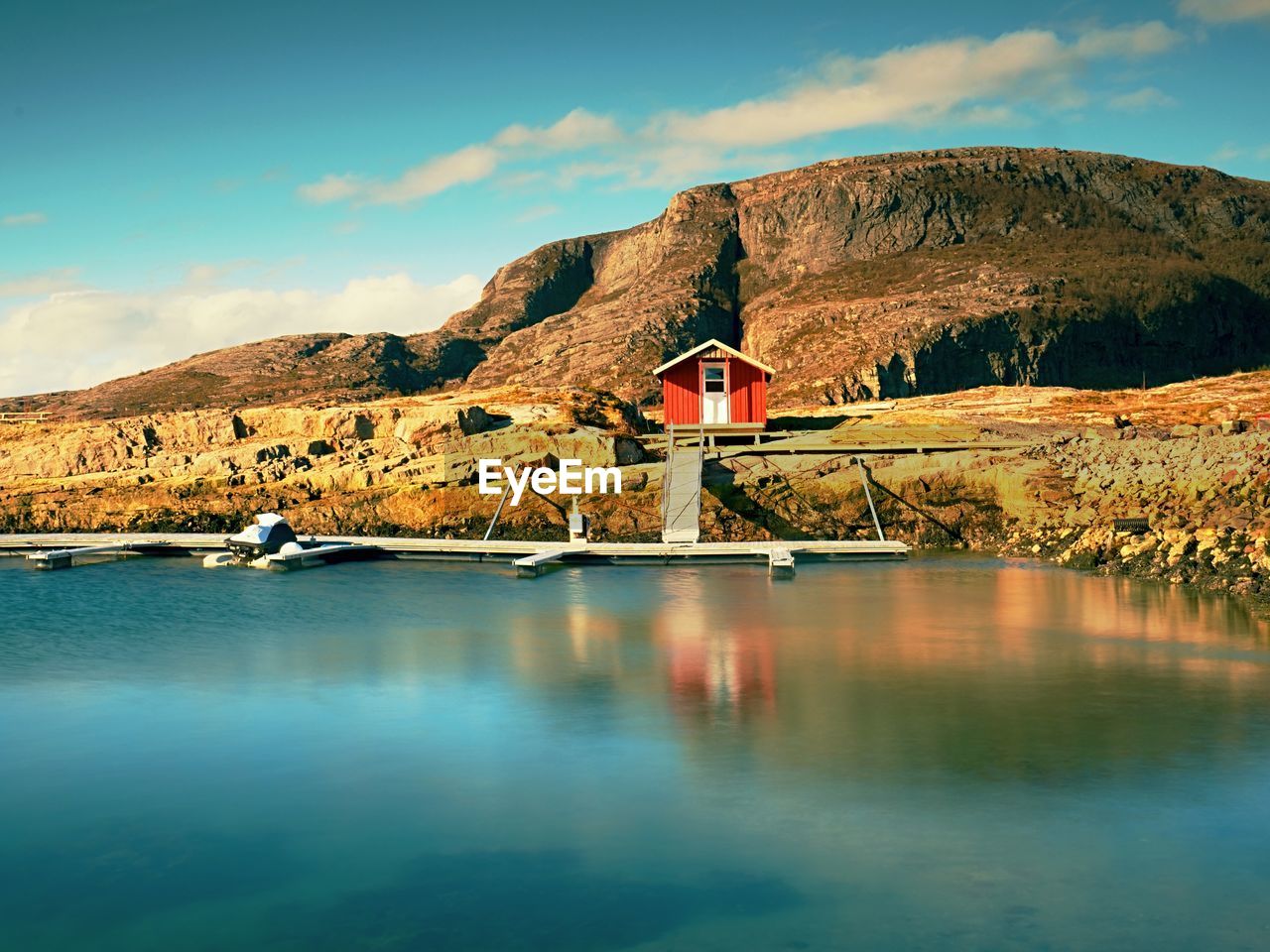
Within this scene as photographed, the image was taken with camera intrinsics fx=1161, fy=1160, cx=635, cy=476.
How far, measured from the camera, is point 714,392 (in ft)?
155

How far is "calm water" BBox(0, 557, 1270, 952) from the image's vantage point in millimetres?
10461

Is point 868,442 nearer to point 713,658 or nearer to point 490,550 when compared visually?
point 490,550

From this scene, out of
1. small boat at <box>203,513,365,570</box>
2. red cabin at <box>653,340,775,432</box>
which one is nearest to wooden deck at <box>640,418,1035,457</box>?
red cabin at <box>653,340,775,432</box>

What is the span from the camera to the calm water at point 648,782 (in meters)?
10.5

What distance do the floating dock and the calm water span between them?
8.44 meters

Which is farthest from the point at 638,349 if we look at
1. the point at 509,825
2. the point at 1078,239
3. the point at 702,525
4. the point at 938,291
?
the point at 509,825

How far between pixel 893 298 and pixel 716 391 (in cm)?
7031

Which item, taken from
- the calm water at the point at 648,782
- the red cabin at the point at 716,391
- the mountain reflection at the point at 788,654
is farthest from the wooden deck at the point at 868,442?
the calm water at the point at 648,782

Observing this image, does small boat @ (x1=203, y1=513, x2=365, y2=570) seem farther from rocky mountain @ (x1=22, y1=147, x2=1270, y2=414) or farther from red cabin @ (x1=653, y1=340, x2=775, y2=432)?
rocky mountain @ (x1=22, y1=147, x2=1270, y2=414)

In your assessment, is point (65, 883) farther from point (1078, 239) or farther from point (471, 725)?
point (1078, 239)

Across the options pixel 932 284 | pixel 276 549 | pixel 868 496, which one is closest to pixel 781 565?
pixel 868 496

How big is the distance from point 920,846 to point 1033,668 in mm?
9179

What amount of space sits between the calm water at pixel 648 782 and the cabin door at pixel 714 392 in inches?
874

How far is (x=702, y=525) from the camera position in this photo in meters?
38.2
